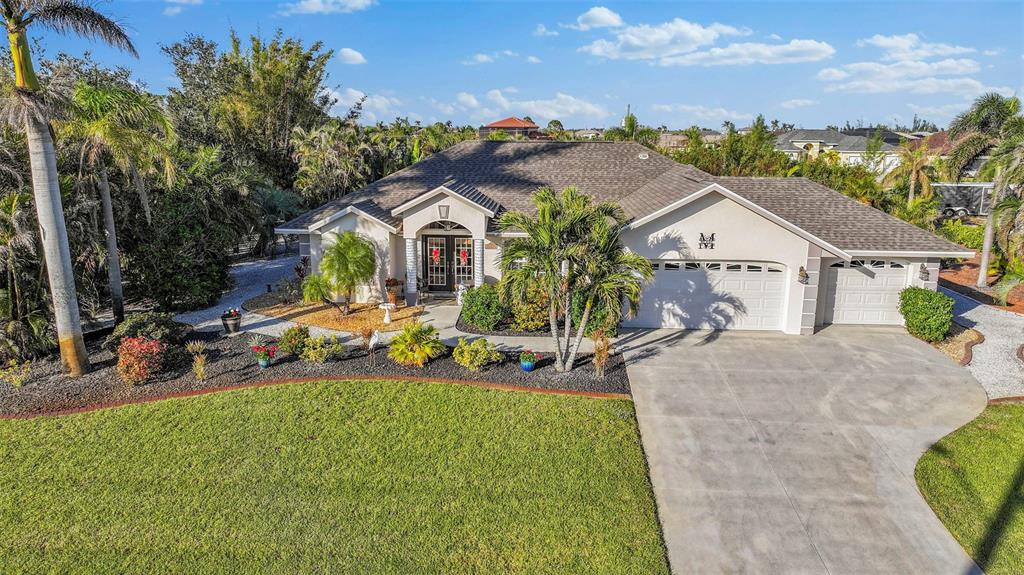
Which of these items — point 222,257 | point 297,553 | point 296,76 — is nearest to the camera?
point 297,553

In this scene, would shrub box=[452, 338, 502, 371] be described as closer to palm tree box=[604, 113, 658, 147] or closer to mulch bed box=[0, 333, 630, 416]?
mulch bed box=[0, 333, 630, 416]

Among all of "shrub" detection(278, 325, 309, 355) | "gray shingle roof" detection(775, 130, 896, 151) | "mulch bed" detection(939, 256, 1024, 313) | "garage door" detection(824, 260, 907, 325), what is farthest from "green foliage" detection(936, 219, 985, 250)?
"gray shingle roof" detection(775, 130, 896, 151)

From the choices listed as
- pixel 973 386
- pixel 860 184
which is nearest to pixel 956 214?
pixel 860 184

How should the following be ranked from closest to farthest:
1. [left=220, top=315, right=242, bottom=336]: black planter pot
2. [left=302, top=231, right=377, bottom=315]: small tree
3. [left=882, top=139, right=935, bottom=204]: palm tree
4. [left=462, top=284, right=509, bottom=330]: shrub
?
[left=220, top=315, right=242, bottom=336]: black planter pot < [left=462, top=284, right=509, bottom=330]: shrub < [left=302, top=231, right=377, bottom=315]: small tree < [left=882, top=139, right=935, bottom=204]: palm tree

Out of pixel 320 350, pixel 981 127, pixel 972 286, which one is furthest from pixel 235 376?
pixel 981 127

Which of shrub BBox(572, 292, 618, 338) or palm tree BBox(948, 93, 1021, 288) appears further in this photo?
palm tree BBox(948, 93, 1021, 288)

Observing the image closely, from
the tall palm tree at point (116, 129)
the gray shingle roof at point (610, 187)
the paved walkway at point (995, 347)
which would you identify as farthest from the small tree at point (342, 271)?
the paved walkway at point (995, 347)

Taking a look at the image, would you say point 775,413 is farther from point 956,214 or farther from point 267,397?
point 956,214

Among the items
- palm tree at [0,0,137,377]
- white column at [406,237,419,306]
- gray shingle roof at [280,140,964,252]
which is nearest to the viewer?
palm tree at [0,0,137,377]

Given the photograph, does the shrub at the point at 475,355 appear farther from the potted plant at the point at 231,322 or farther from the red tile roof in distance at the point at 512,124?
the red tile roof in distance at the point at 512,124
